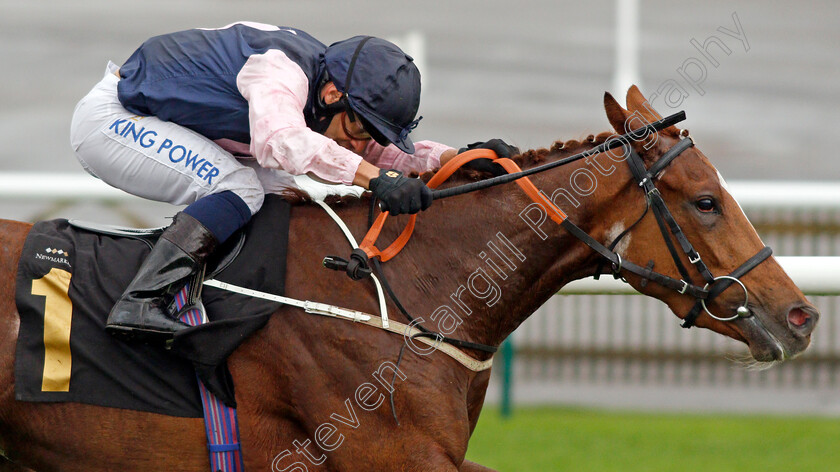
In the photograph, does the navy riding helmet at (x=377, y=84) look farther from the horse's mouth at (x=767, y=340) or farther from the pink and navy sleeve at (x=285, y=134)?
the horse's mouth at (x=767, y=340)

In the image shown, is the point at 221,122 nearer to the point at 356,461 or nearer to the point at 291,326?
the point at 291,326

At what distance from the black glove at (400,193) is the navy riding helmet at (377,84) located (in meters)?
0.30

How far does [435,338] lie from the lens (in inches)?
122

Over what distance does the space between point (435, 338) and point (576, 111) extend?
11.0m

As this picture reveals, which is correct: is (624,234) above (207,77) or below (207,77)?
above

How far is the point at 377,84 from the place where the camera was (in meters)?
3.12

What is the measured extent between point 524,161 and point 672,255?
1.88 ft

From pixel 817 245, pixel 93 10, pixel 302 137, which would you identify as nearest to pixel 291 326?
pixel 302 137

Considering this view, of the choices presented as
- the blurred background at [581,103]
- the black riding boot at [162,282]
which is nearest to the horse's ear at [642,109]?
the black riding boot at [162,282]

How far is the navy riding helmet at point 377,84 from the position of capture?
3129mm

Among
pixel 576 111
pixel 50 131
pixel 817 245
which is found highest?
pixel 817 245

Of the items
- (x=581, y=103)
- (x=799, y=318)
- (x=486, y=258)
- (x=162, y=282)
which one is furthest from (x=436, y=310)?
(x=581, y=103)

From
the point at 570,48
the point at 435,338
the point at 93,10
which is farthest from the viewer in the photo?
the point at 93,10

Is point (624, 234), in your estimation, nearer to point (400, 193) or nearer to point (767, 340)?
point (767, 340)
